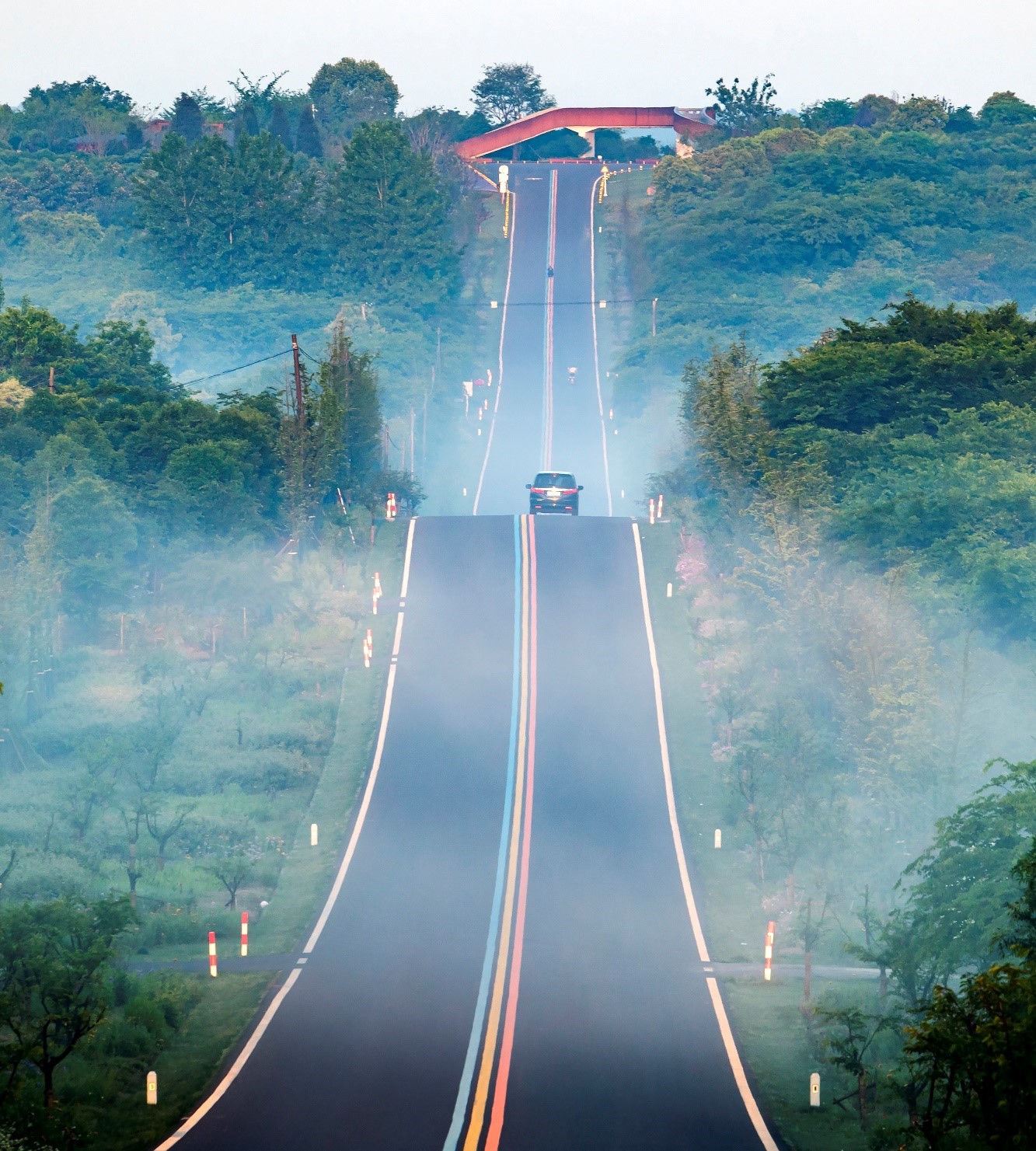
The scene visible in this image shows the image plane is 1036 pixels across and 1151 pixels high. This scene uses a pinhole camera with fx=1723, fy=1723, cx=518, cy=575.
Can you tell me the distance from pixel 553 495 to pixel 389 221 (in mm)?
57210

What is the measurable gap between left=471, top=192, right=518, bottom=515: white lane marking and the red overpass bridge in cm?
2498

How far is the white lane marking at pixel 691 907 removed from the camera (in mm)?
23922

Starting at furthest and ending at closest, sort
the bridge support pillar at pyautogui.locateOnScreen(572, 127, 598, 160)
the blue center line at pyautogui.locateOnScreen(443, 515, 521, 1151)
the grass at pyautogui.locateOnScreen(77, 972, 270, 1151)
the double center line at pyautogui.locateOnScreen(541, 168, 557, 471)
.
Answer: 1. the bridge support pillar at pyautogui.locateOnScreen(572, 127, 598, 160)
2. the double center line at pyautogui.locateOnScreen(541, 168, 557, 471)
3. the blue center line at pyautogui.locateOnScreen(443, 515, 521, 1151)
4. the grass at pyautogui.locateOnScreen(77, 972, 270, 1151)

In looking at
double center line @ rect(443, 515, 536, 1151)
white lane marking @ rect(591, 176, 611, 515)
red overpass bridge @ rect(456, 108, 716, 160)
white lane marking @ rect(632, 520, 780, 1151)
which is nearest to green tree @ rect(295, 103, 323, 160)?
red overpass bridge @ rect(456, 108, 716, 160)

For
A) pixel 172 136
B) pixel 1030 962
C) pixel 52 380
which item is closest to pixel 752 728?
pixel 1030 962

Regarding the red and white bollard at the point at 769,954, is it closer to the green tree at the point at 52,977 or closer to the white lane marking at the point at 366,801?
the white lane marking at the point at 366,801

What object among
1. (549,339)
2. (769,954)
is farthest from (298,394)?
(549,339)

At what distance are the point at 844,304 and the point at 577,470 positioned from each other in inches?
1330

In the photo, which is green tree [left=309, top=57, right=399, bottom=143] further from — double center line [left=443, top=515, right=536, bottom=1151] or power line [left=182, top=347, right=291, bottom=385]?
double center line [left=443, top=515, right=536, bottom=1151]

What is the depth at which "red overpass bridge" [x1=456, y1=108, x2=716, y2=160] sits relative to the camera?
16750cm

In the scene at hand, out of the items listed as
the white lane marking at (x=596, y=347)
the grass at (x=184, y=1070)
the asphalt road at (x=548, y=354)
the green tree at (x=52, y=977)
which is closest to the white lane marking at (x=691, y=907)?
the grass at (x=184, y=1070)

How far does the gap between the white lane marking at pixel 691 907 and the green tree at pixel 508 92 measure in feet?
482

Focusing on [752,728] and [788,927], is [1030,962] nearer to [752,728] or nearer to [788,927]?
[788,927]

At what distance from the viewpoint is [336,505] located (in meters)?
65.0
